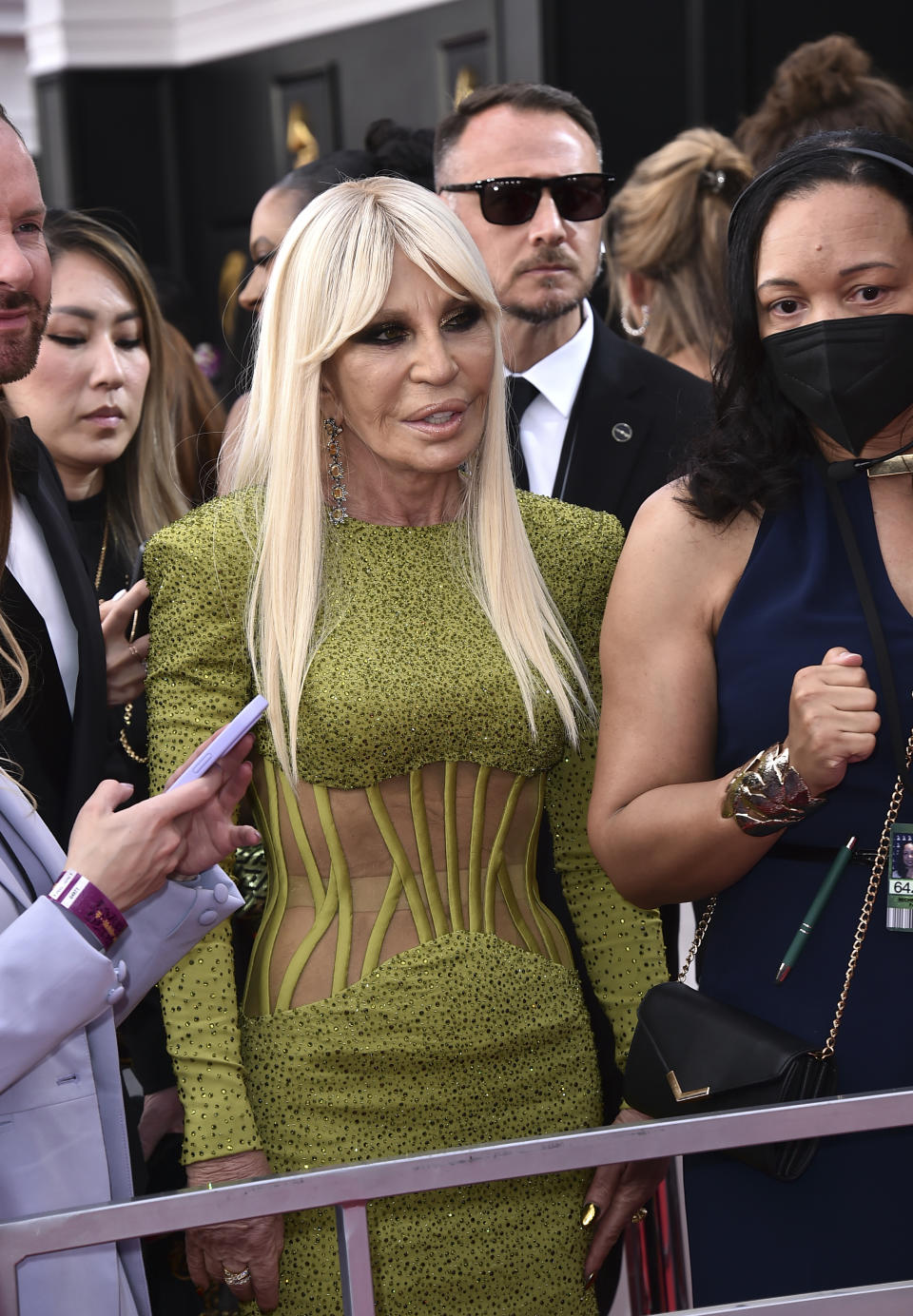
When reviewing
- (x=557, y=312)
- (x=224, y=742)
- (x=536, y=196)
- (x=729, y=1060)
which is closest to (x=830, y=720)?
(x=729, y=1060)

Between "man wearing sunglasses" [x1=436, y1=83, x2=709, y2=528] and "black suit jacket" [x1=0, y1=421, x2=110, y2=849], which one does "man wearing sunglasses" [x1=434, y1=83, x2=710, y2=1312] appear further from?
"black suit jacket" [x1=0, y1=421, x2=110, y2=849]

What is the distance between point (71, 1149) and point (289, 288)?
1076 millimetres

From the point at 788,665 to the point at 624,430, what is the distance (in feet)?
3.75

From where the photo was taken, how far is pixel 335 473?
2.07 meters

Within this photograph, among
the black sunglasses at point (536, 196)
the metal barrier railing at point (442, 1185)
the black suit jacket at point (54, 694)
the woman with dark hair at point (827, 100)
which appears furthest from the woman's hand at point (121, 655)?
the woman with dark hair at point (827, 100)

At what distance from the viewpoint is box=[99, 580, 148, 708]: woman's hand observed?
6.87 ft

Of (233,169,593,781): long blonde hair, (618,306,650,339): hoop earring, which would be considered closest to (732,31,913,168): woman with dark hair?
(618,306,650,339): hoop earring

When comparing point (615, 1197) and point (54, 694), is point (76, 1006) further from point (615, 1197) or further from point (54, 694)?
point (615, 1197)

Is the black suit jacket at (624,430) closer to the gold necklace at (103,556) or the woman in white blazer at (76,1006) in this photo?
the gold necklace at (103,556)

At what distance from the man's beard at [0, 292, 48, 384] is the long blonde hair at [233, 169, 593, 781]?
1.07 ft

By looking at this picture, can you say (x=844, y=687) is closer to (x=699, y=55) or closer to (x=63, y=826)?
(x=63, y=826)

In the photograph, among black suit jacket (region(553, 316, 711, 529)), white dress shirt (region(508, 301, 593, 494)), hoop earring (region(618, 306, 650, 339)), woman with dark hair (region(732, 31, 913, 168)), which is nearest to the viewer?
black suit jacket (region(553, 316, 711, 529))

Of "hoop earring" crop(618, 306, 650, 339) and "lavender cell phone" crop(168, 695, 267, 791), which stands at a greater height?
"hoop earring" crop(618, 306, 650, 339)

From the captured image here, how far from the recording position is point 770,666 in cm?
169
